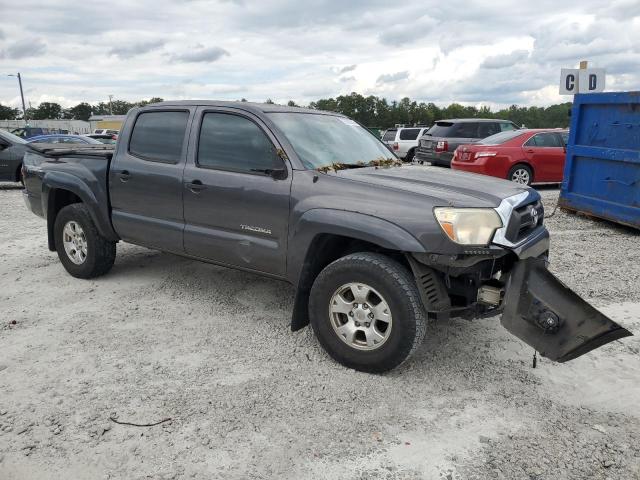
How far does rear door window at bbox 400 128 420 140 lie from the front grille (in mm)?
16439

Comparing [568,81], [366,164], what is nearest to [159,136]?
[366,164]

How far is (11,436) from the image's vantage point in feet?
9.66

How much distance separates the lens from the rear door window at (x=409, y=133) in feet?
65.9

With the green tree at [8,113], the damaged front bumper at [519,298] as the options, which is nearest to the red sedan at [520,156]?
the damaged front bumper at [519,298]

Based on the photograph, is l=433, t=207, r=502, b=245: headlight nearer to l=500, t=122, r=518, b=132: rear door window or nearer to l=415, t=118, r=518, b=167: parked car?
l=415, t=118, r=518, b=167: parked car

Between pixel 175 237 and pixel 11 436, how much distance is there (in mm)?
2094

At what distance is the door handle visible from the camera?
4.43 meters

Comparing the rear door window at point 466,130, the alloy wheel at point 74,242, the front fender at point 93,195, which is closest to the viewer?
the front fender at point 93,195

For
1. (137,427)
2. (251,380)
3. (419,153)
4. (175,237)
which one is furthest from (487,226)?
(419,153)

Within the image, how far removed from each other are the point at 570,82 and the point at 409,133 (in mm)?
10096

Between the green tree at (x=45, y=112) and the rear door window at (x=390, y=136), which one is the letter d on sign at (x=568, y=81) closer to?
the rear door window at (x=390, y=136)

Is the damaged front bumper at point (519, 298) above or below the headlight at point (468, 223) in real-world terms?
below

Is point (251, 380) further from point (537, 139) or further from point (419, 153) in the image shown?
point (419, 153)

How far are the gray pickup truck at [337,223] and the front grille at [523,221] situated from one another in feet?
0.05
